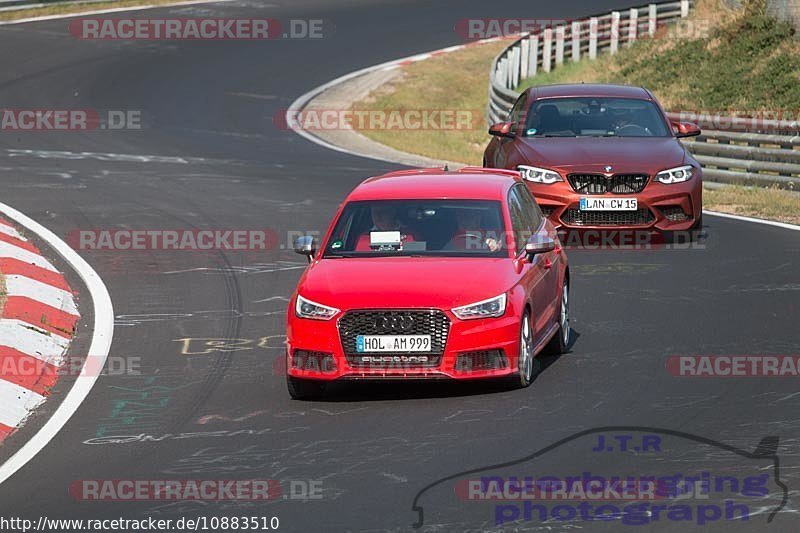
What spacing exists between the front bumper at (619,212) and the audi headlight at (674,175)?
0.19 ft

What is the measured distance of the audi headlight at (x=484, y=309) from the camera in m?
10.9

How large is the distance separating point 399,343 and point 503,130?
872cm

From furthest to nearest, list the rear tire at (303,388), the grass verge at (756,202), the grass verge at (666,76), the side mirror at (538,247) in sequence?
the grass verge at (666,76) → the grass verge at (756,202) → the side mirror at (538,247) → the rear tire at (303,388)

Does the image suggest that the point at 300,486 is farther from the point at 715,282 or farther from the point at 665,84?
the point at 665,84

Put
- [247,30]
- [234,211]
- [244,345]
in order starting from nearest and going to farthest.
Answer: [244,345], [234,211], [247,30]

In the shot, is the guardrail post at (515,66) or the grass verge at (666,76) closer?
the grass verge at (666,76)

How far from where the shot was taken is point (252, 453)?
374 inches

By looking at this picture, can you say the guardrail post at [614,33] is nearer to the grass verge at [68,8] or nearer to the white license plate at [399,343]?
the grass verge at [68,8]

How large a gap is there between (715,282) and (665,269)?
972mm

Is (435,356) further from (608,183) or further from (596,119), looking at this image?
(596,119)

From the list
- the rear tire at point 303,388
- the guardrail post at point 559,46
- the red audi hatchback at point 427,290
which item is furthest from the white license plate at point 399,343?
the guardrail post at point 559,46

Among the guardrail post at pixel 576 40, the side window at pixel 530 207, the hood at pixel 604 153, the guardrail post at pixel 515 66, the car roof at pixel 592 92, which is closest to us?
the side window at pixel 530 207

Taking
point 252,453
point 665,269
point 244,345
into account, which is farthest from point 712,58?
point 252,453

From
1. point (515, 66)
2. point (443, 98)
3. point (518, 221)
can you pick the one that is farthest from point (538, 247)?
point (443, 98)
